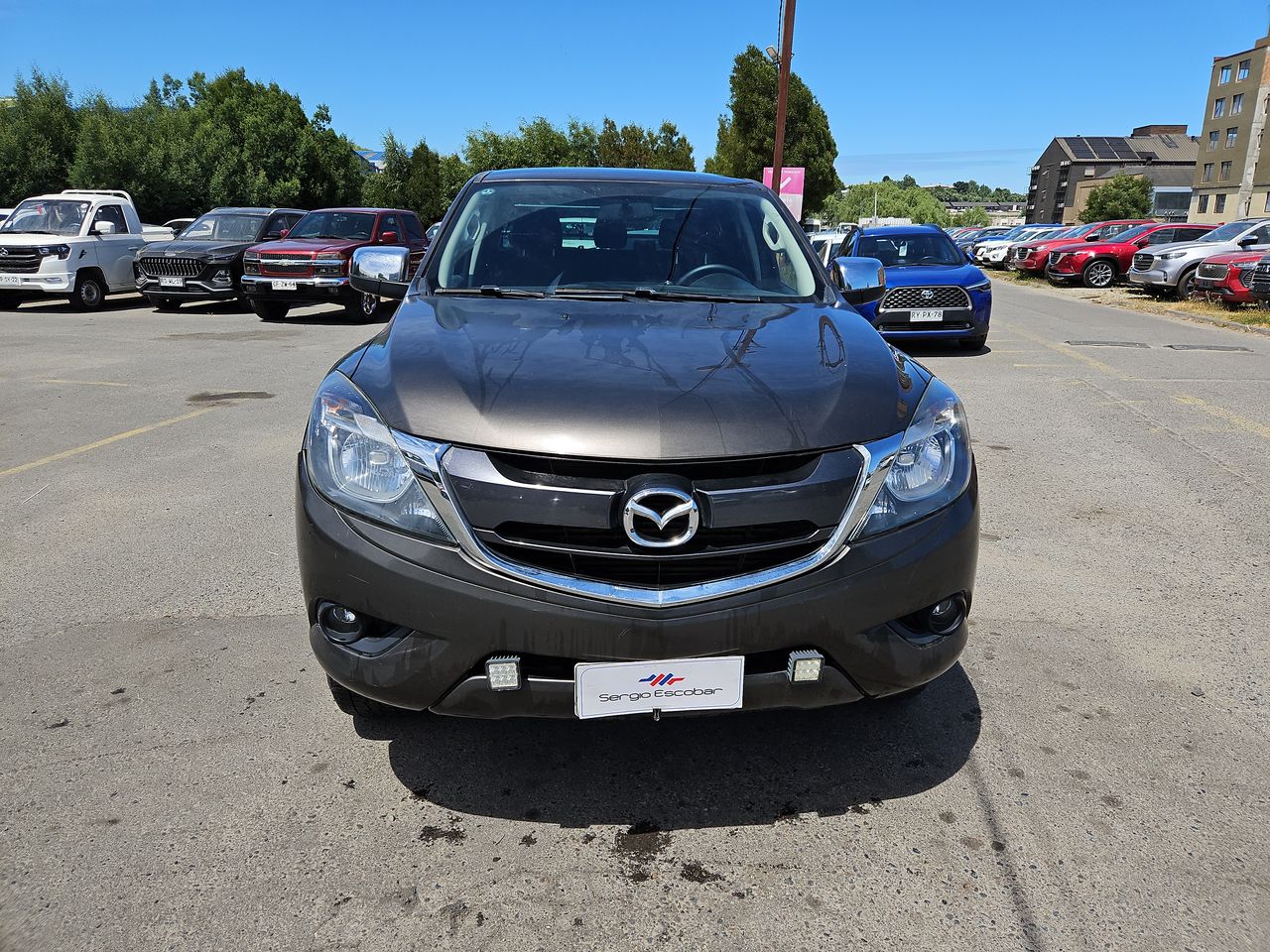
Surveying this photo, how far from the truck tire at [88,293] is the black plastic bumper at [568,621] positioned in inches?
656

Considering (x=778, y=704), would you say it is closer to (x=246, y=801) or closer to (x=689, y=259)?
(x=246, y=801)

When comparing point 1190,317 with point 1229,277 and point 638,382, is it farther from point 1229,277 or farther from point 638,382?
point 638,382

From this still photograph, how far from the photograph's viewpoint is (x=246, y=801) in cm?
257

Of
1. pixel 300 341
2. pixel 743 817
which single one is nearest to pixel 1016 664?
pixel 743 817

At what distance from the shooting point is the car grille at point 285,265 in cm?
1462

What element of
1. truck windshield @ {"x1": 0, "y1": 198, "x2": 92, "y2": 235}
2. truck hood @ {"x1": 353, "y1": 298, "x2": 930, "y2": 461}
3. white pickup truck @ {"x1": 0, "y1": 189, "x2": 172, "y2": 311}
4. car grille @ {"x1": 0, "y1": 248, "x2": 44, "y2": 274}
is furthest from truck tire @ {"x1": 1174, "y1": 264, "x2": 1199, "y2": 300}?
car grille @ {"x1": 0, "y1": 248, "x2": 44, "y2": 274}

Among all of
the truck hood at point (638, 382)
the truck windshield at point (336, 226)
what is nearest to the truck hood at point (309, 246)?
the truck windshield at point (336, 226)

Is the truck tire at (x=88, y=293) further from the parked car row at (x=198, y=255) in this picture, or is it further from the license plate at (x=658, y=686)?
the license plate at (x=658, y=686)

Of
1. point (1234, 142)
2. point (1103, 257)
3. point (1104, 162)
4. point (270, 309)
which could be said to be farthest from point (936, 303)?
point (1104, 162)

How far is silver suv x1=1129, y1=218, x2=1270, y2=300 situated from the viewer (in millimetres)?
19062

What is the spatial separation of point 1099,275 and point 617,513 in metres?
27.7

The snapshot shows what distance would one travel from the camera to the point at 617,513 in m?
2.18

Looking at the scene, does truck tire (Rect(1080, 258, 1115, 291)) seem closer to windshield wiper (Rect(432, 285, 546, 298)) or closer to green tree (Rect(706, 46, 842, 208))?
green tree (Rect(706, 46, 842, 208))

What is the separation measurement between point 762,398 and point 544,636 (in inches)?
31.1
